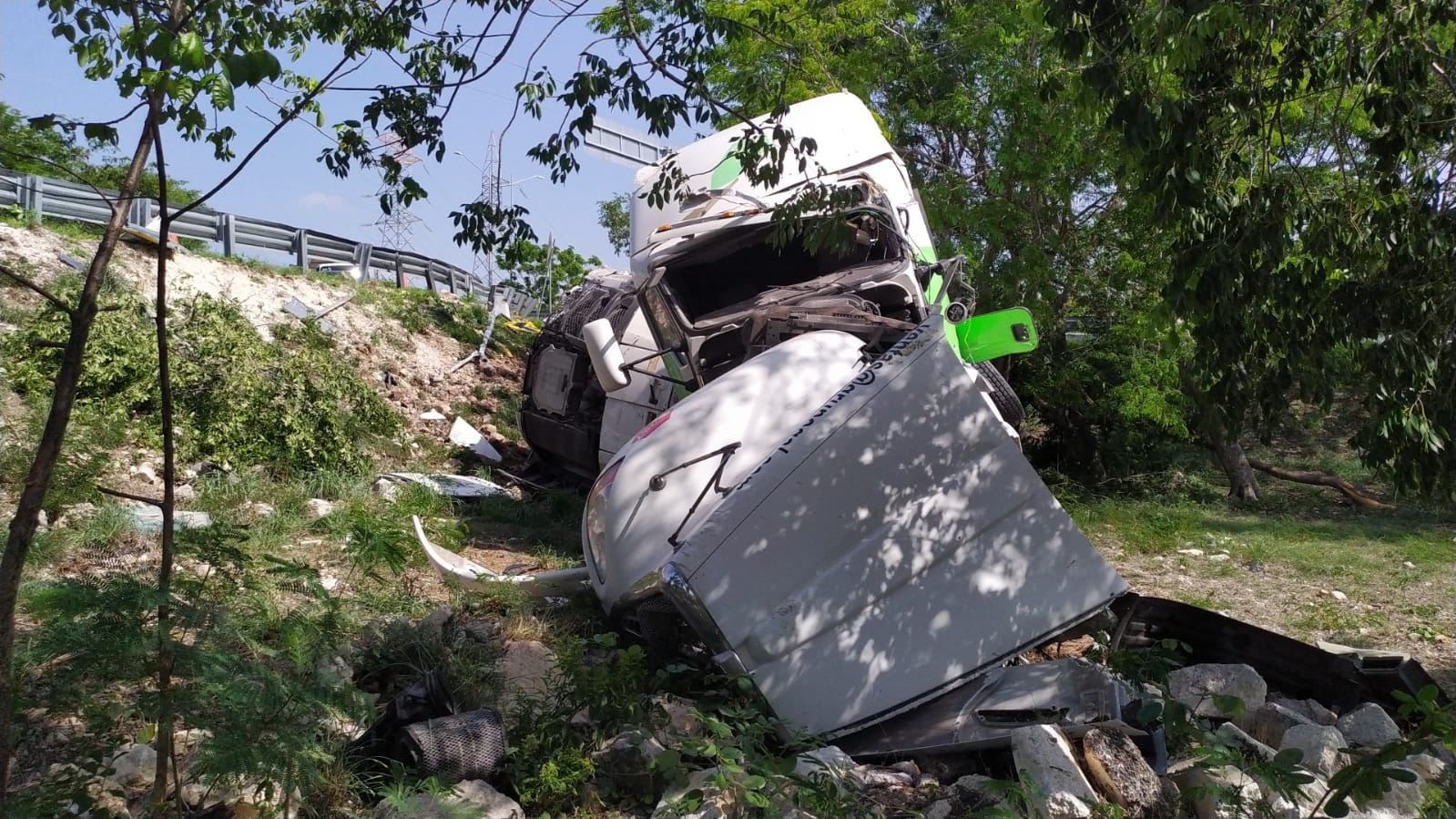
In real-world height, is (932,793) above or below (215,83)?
below

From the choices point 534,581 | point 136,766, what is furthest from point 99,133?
point 534,581

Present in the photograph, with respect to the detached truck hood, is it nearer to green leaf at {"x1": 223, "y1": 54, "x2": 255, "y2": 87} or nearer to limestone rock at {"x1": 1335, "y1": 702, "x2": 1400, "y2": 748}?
limestone rock at {"x1": 1335, "y1": 702, "x2": 1400, "y2": 748}

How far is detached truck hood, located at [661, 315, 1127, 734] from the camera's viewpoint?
13.9ft

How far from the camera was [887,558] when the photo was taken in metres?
4.41

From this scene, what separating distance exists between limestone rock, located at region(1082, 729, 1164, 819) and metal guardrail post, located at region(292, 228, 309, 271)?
46.2 feet

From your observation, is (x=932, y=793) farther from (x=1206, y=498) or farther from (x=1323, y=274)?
(x=1206, y=498)

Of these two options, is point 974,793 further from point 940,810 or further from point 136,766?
point 136,766

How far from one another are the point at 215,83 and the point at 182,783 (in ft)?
7.44

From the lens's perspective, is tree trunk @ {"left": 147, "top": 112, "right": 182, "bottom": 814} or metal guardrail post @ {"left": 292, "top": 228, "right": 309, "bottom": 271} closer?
tree trunk @ {"left": 147, "top": 112, "right": 182, "bottom": 814}

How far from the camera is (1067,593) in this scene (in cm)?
463

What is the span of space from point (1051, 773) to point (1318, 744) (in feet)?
3.58

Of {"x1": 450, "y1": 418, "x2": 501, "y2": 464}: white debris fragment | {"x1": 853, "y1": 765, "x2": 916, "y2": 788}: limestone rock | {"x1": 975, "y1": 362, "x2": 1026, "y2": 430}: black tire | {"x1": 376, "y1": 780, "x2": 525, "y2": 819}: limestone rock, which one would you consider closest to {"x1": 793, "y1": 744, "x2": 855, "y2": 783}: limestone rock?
{"x1": 853, "y1": 765, "x2": 916, "y2": 788}: limestone rock

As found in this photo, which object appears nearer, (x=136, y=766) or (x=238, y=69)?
(x=238, y=69)

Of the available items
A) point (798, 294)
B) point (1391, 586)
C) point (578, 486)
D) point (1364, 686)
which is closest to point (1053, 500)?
point (1364, 686)
